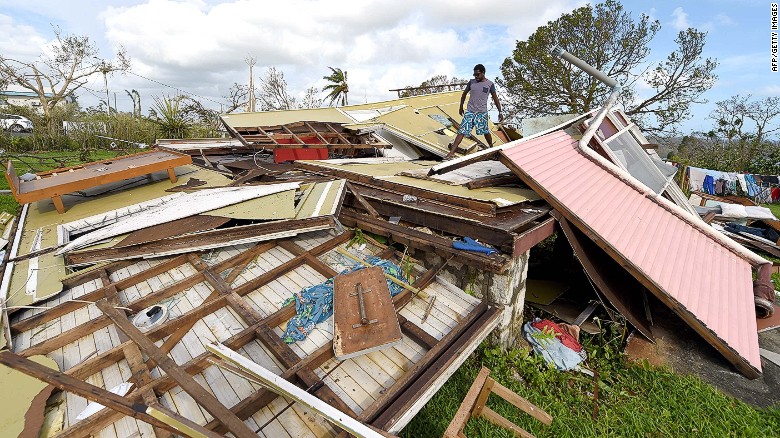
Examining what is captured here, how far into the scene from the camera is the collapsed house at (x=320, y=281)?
2.61 meters

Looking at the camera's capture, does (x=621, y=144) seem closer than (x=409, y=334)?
No

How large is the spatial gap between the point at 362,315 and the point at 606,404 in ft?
9.80

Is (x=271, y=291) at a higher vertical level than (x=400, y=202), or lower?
lower

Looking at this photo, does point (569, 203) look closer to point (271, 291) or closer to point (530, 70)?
point (271, 291)

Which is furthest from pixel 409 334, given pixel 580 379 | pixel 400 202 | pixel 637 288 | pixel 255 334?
pixel 637 288

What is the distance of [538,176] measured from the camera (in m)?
4.57

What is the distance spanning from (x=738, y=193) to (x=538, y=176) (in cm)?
1703

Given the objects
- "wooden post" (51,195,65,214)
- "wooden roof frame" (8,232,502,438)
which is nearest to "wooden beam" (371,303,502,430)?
"wooden roof frame" (8,232,502,438)

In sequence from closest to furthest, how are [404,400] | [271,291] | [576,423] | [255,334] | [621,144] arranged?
1. [404,400]
2. [255,334]
3. [576,423]
4. [271,291]
5. [621,144]

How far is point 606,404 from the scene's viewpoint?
3.80 m

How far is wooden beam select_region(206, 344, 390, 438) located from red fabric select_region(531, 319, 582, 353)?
3.41 m

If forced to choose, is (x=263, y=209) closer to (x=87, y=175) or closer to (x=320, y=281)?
(x=320, y=281)

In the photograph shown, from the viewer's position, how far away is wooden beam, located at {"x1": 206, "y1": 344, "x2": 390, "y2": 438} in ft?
6.83

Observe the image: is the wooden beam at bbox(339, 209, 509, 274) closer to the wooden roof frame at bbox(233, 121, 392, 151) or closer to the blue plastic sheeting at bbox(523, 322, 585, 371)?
the blue plastic sheeting at bbox(523, 322, 585, 371)
